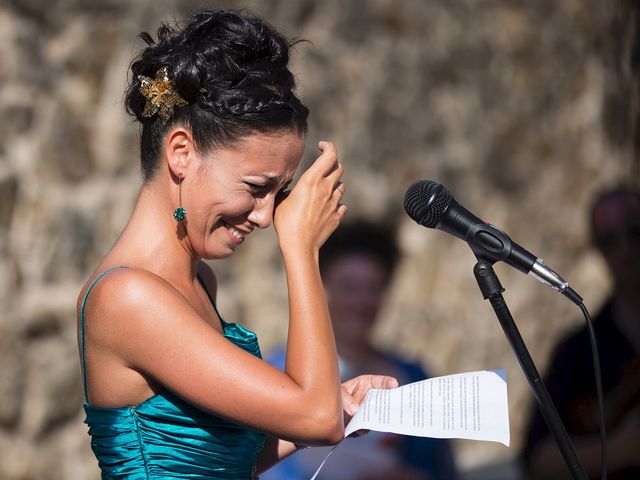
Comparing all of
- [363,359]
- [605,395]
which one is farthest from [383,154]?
[605,395]

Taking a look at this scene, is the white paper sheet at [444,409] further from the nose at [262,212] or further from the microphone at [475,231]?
the nose at [262,212]

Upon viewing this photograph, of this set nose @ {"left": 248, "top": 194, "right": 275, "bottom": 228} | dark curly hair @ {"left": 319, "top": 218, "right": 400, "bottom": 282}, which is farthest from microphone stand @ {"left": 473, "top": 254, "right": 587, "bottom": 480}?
dark curly hair @ {"left": 319, "top": 218, "right": 400, "bottom": 282}

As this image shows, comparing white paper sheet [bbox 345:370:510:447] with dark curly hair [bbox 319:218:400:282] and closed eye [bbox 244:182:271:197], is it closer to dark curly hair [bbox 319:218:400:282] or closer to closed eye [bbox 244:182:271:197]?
closed eye [bbox 244:182:271:197]

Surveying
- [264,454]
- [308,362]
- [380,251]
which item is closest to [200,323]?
[308,362]

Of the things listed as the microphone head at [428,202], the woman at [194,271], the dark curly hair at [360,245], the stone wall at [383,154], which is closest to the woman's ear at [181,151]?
the woman at [194,271]

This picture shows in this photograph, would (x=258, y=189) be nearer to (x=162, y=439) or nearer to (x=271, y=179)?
(x=271, y=179)

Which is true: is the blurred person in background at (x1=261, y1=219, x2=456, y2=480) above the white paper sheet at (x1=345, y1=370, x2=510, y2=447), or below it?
above

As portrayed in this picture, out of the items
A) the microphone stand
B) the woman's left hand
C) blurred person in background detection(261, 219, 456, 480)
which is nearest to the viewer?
the microphone stand

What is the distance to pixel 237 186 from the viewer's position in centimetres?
157

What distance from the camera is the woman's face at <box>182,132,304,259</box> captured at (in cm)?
156

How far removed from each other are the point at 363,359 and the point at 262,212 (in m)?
1.42

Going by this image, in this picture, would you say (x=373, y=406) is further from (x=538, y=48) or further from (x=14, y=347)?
(x=538, y=48)

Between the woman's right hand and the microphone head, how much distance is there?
15 centimetres

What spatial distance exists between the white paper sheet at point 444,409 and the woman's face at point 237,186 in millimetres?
358
